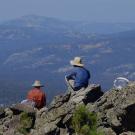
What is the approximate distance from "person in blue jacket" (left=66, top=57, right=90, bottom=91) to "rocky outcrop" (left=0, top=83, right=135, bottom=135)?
1911 mm

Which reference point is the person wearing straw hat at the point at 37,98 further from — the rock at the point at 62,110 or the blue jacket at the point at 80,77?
the rock at the point at 62,110

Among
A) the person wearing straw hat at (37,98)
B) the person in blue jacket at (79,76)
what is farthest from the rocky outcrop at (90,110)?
the person in blue jacket at (79,76)

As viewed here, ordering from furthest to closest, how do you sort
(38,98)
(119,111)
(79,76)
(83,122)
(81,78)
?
(38,98)
(79,76)
(81,78)
(119,111)
(83,122)

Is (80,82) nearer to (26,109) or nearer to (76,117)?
(26,109)

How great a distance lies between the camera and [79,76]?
2867 cm

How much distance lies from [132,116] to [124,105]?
0.54 metres

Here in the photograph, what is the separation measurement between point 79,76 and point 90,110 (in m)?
5.74

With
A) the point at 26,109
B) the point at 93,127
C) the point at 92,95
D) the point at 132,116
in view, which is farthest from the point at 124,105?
the point at 26,109

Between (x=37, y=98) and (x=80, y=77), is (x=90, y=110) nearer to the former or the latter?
(x=80, y=77)

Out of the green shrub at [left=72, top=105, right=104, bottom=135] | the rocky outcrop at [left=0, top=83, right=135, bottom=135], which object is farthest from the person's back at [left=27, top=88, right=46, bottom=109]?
the green shrub at [left=72, top=105, right=104, bottom=135]

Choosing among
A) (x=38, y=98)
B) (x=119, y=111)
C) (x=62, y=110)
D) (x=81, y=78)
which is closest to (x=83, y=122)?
(x=119, y=111)

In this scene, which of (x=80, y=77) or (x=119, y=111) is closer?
(x=119, y=111)

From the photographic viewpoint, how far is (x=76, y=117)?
20.5 m

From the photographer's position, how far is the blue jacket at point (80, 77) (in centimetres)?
2858
